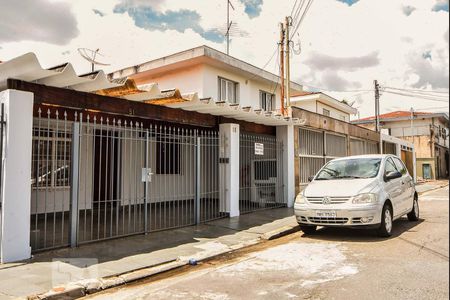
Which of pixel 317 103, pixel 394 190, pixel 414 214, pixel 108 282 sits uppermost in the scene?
pixel 317 103

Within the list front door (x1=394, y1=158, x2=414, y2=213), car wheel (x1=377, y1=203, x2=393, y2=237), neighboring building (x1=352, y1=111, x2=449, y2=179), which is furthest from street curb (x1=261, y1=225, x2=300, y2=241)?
neighboring building (x1=352, y1=111, x2=449, y2=179)

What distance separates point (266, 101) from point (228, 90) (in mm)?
2986

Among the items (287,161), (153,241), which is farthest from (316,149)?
(153,241)

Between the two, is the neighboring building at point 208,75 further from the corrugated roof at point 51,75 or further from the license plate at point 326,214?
the corrugated roof at point 51,75

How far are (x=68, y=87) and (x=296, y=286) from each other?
A: 5075 mm

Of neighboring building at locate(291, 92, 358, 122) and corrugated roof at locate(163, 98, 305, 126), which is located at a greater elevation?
neighboring building at locate(291, 92, 358, 122)

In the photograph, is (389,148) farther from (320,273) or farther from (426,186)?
(320,273)

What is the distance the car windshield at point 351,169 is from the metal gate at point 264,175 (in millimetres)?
3891

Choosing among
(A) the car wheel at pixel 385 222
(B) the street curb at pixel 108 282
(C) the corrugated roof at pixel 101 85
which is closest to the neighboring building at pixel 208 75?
(C) the corrugated roof at pixel 101 85

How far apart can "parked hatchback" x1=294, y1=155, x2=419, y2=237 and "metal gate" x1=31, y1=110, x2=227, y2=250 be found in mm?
2913

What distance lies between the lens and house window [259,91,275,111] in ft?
58.3

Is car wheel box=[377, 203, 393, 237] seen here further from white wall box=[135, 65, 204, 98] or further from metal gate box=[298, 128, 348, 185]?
white wall box=[135, 65, 204, 98]

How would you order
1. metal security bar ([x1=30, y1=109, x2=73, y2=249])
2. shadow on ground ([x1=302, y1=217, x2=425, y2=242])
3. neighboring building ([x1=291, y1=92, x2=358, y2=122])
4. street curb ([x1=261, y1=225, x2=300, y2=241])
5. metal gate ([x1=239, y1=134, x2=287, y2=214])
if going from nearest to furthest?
metal security bar ([x1=30, y1=109, x2=73, y2=249])
shadow on ground ([x1=302, y1=217, x2=425, y2=242])
street curb ([x1=261, y1=225, x2=300, y2=241])
metal gate ([x1=239, y1=134, x2=287, y2=214])
neighboring building ([x1=291, y1=92, x2=358, y2=122])

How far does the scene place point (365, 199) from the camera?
7.21 metres
